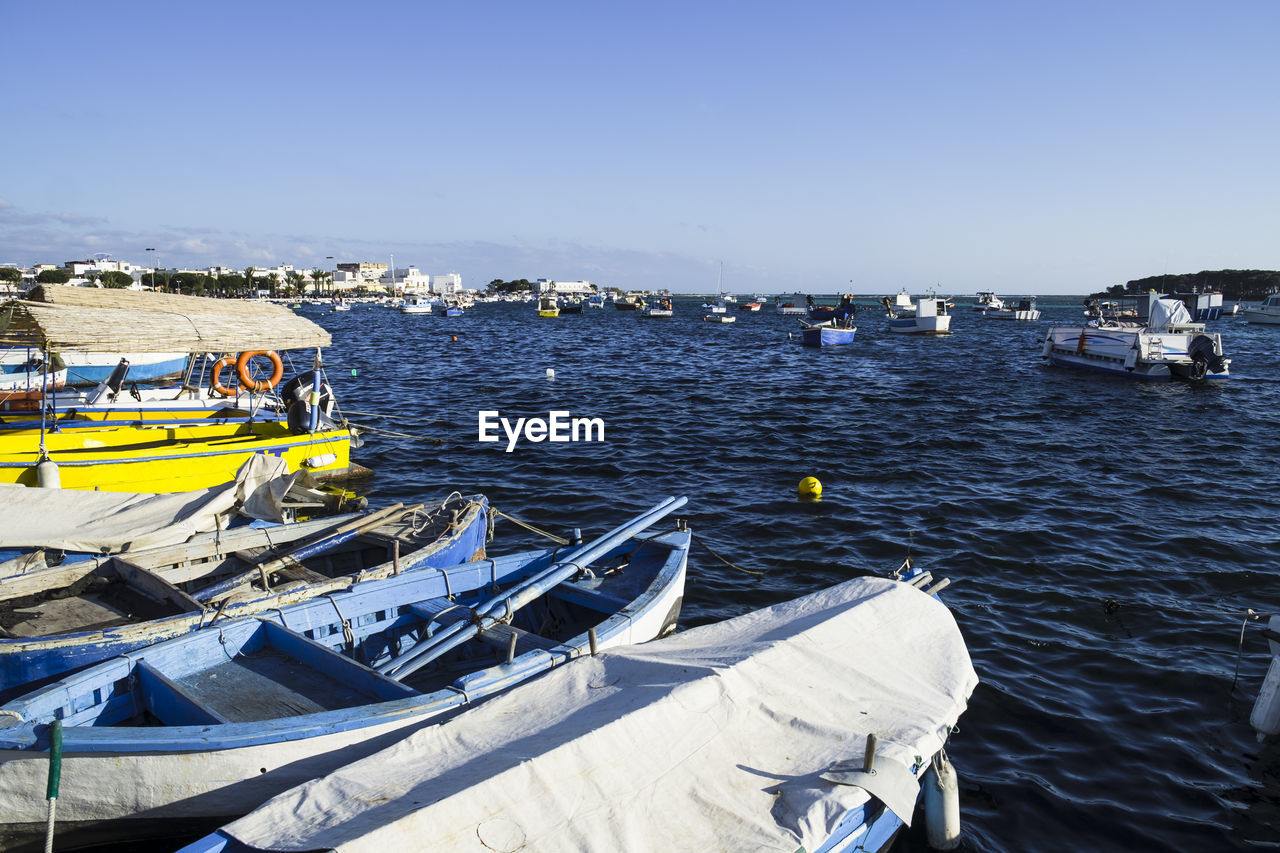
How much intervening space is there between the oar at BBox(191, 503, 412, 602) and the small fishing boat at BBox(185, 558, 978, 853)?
4.62 metres

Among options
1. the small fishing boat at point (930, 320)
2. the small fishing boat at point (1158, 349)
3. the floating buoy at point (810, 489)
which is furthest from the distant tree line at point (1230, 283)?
the floating buoy at point (810, 489)

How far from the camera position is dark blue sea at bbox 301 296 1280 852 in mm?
8211

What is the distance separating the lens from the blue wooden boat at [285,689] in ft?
19.0

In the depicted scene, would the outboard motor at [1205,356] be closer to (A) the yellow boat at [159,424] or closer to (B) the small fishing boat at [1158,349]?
(B) the small fishing boat at [1158,349]

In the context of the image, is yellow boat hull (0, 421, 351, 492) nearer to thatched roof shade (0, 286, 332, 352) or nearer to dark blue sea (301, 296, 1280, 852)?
thatched roof shade (0, 286, 332, 352)

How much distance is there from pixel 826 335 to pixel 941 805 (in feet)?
185

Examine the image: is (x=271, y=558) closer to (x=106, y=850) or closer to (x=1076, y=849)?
(x=106, y=850)

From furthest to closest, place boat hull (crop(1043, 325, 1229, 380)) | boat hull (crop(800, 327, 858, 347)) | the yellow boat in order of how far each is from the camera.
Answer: boat hull (crop(800, 327, 858, 347))
boat hull (crop(1043, 325, 1229, 380))
the yellow boat

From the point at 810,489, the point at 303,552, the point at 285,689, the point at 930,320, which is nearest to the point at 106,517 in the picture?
the point at 303,552

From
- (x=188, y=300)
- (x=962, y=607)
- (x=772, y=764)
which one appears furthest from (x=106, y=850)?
(x=188, y=300)

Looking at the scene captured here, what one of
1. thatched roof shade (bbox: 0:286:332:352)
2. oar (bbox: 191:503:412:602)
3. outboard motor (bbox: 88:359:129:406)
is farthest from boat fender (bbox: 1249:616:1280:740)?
outboard motor (bbox: 88:359:129:406)

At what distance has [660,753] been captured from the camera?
5293mm

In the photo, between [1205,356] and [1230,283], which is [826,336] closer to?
[1205,356]

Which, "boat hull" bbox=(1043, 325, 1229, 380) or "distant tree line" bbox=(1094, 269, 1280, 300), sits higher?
"distant tree line" bbox=(1094, 269, 1280, 300)
